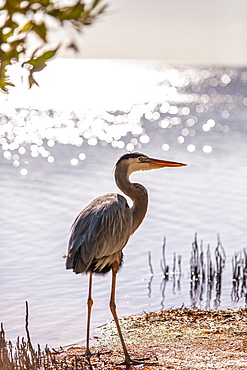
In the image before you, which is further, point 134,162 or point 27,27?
point 134,162

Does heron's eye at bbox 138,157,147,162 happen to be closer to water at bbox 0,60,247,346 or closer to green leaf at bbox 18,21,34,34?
water at bbox 0,60,247,346

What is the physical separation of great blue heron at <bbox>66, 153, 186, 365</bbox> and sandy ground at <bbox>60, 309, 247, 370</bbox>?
1.00ft

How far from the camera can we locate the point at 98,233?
6.04 m

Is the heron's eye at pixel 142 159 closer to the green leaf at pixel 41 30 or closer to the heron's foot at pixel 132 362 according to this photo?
the heron's foot at pixel 132 362

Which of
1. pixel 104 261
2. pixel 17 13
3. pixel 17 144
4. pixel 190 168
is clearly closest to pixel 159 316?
pixel 104 261

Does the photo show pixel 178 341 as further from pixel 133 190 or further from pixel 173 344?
pixel 133 190

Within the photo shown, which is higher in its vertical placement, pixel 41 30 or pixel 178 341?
pixel 41 30

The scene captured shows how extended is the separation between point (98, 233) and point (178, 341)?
153 centimetres

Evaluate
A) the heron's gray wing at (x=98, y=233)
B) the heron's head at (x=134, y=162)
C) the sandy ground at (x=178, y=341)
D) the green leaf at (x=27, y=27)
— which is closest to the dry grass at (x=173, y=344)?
the sandy ground at (x=178, y=341)

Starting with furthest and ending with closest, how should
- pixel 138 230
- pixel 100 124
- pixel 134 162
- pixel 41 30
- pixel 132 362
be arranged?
pixel 100 124 < pixel 138 230 < pixel 134 162 < pixel 132 362 < pixel 41 30

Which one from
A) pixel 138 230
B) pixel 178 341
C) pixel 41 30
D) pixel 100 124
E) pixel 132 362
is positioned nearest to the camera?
pixel 41 30

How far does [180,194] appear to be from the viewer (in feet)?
56.0

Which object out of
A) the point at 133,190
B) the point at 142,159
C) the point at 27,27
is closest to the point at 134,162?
the point at 142,159

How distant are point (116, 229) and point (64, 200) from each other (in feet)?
32.4
